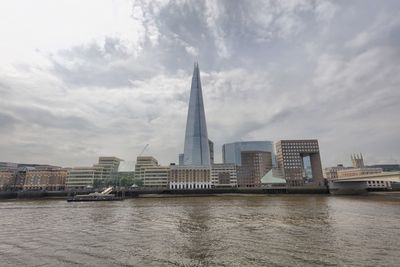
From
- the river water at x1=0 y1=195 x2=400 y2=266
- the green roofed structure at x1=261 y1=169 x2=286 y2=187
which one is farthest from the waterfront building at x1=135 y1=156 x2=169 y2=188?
the river water at x1=0 y1=195 x2=400 y2=266

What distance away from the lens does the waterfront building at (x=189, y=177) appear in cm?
18475

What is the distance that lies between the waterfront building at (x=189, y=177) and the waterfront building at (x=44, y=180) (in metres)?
89.5

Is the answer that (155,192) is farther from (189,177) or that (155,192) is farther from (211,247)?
(211,247)

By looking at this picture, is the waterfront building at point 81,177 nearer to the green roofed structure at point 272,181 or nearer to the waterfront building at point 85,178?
the waterfront building at point 85,178

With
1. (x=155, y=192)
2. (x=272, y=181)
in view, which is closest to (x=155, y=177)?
(x=155, y=192)

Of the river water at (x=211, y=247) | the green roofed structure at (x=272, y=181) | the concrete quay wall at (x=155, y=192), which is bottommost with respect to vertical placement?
the river water at (x=211, y=247)

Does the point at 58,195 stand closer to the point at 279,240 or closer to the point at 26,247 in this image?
the point at 26,247

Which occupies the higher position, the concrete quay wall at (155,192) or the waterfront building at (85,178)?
the waterfront building at (85,178)

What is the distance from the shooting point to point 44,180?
599 feet

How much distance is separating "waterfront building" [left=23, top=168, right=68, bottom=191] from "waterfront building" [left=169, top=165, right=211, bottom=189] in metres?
89.5

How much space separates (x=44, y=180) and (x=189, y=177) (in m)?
115

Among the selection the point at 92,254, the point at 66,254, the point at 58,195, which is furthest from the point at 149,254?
the point at 58,195

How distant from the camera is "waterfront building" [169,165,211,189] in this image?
606 ft

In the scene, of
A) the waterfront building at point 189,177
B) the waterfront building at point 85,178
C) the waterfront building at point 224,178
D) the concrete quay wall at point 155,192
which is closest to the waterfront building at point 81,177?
the waterfront building at point 85,178
